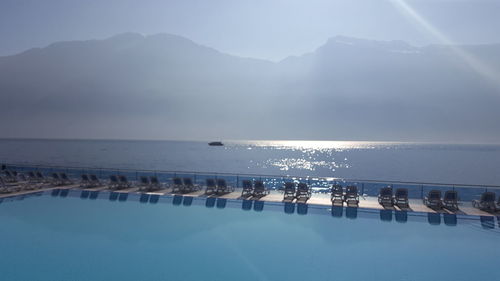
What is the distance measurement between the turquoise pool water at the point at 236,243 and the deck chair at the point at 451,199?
92cm

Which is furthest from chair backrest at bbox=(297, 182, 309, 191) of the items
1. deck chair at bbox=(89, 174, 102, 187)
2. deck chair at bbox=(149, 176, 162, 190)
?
deck chair at bbox=(89, 174, 102, 187)

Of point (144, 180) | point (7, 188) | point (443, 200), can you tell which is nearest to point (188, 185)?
point (144, 180)

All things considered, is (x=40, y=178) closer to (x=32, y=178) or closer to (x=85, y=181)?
(x=32, y=178)

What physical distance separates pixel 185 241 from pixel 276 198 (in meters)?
4.98

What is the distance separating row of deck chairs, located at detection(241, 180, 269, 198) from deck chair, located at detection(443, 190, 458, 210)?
6.21 meters

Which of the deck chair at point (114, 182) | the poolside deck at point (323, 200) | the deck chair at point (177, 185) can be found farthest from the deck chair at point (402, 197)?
the deck chair at point (114, 182)

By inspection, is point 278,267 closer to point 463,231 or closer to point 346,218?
point 346,218

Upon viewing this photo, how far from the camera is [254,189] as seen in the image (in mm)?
14094

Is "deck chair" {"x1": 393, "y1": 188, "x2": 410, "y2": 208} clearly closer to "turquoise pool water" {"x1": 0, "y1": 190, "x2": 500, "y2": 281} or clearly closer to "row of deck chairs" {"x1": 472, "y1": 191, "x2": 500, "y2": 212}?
"turquoise pool water" {"x1": 0, "y1": 190, "x2": 500, "y2": 281}

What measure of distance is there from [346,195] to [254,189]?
343 cm

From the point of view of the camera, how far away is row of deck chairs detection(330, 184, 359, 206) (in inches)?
502

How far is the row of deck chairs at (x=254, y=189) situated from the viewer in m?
14.0

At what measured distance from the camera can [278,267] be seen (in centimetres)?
759

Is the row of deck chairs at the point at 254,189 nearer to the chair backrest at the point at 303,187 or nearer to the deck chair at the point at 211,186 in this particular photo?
the deck chair at the point at 211,186
